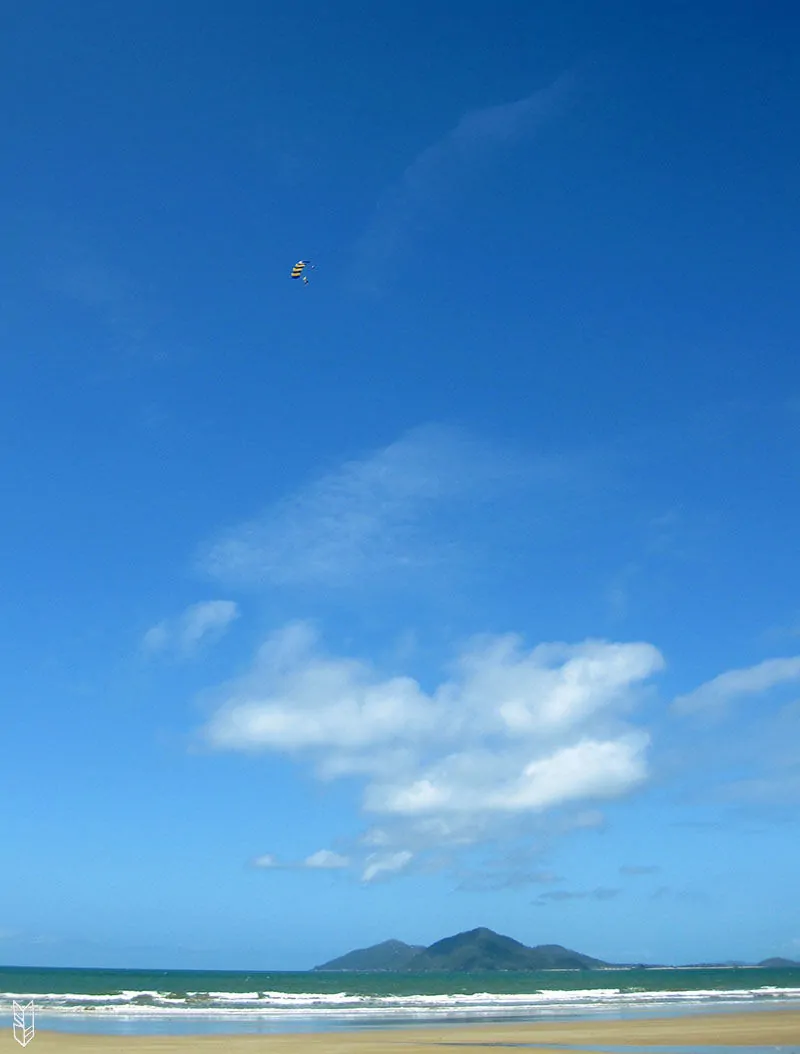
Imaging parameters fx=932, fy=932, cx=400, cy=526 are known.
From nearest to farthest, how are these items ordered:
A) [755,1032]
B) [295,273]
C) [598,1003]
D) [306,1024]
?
[295,273] → [755,1032] → [306,1024] → [598,1003]

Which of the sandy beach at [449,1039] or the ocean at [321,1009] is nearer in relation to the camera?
the sandy beach at [449,1039]

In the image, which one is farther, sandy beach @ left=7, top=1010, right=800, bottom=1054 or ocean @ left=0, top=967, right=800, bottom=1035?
ocean @ left=0, top=967, right=800, bottom=1035

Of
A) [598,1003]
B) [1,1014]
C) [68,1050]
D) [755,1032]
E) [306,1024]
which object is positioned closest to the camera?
[68,1050]

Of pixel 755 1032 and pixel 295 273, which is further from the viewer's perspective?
pixel 755 1032

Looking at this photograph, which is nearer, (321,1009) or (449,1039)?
(449,1039)

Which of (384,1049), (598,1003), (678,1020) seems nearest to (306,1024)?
(384,1049)

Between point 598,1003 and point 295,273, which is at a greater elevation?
point 295,273

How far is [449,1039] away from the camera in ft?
110

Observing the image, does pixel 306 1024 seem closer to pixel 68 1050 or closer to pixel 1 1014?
pixel 68 1050

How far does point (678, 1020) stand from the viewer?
42.1 meters

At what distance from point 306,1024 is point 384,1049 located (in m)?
12.7

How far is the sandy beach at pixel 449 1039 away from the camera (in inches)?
1187

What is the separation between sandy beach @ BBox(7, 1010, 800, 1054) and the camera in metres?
30.1

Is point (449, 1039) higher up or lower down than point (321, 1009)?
higher up
